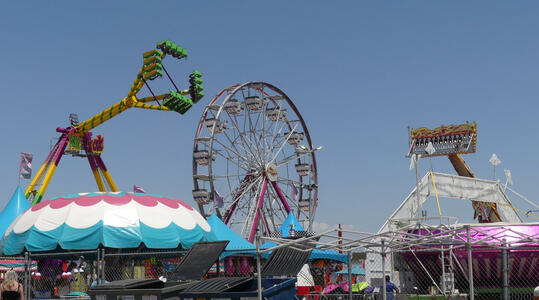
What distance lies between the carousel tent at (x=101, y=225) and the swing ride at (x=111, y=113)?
1545cm

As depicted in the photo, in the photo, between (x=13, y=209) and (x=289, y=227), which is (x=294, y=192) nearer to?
(x=289, y=227)

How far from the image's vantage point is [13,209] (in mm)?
29203

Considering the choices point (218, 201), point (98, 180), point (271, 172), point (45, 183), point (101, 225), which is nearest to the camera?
point (101, 225)

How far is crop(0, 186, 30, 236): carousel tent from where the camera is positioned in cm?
2845

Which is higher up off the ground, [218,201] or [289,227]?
[218,201]

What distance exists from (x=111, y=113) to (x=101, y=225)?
22.9 metres

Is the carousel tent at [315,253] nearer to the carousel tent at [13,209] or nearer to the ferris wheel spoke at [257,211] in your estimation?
the ferris wheel spoke at [257,211]

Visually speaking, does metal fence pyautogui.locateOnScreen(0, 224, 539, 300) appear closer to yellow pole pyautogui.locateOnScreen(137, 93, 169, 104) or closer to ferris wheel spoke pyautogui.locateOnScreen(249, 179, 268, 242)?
ferris wheel spoke pyautogui.locateOnScreen(249, 179, 268, 242)

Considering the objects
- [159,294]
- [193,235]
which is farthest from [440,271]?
[159,294]

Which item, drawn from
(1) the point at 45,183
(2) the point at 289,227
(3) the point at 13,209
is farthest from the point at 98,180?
(2) the point at 289,227

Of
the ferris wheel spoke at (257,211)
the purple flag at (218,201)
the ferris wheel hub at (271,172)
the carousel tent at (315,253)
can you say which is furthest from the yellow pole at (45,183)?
the carousel tent at (315,253)

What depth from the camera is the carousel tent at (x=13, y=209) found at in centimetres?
2845

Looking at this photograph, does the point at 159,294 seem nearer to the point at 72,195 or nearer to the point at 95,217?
the point at 95,217

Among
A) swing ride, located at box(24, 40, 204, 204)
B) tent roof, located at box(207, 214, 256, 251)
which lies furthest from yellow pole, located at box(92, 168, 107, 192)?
tent roof, located at box(207, 214, 256, 251)
